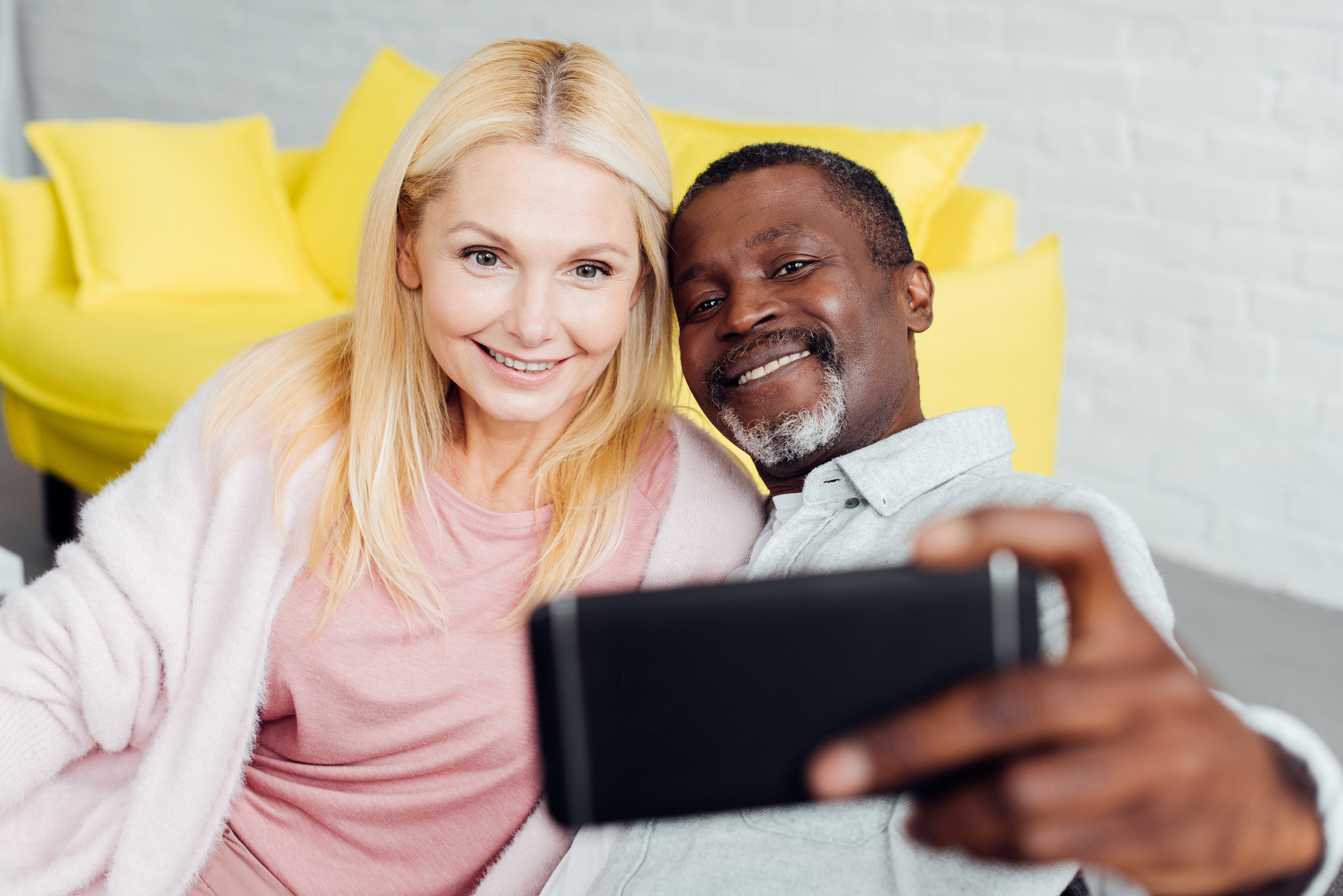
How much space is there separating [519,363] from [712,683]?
594mm

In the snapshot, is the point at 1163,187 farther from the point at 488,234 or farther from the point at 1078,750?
the point at 1078,750

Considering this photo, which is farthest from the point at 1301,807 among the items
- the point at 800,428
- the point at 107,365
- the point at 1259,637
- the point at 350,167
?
the point at 350,167

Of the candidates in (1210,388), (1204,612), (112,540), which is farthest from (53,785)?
(1210,388)

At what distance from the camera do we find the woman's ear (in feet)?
3.73

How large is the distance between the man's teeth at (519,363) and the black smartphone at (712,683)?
58 cm

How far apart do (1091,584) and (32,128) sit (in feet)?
9.07

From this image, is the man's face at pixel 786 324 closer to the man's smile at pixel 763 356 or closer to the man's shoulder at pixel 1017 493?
the man's smile at pixel 763 356

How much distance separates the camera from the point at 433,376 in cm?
118

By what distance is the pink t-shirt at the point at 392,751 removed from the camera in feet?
3.36

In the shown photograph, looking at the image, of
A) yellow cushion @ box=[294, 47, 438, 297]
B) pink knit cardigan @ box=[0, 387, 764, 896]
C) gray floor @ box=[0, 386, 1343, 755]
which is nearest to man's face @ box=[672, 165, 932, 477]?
pink knit cardigan @ box=[0, 387, 764, 896]

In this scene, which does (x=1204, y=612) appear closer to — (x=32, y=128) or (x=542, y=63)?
(x=542, y=63)

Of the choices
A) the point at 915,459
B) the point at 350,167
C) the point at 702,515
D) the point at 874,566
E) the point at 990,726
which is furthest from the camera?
the point at 350,167

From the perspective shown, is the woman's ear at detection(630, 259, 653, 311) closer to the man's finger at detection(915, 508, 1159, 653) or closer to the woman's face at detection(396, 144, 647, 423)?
the woman's face at detection(396, 144, 647, 423)

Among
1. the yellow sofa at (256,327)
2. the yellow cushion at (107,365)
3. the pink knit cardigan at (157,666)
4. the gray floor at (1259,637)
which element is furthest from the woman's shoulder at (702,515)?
the yellow cushion at (107,365)
